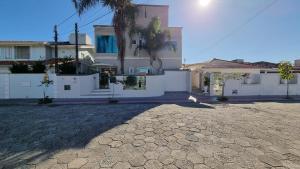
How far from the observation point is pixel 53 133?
719 centimetres

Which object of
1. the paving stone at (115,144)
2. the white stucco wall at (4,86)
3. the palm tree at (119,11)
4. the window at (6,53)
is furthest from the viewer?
the window at (6,53)

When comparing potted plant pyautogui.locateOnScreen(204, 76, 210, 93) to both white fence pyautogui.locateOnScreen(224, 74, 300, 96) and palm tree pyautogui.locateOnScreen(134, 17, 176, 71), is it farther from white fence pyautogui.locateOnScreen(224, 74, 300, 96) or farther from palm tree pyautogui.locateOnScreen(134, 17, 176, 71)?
palm tree pyautogui.locateOnScreen(134, 17, 176, 71)

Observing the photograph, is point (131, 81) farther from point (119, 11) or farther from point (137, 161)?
point (137, 161)

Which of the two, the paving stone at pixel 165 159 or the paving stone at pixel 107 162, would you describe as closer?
the paving stone at pixel 107 162

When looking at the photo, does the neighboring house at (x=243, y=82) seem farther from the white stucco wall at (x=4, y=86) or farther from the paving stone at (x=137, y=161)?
the white stucco wall at (x=4, y=86)

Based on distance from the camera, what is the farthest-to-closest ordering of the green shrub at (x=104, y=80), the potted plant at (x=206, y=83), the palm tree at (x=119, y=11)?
the green shrub at (x=104, y=80) → the potted plant at (x=206, y=83) → the palm tree at (x=119, y=11)

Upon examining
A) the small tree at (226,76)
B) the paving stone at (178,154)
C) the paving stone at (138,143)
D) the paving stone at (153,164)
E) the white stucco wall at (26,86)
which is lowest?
the paving stone at (153,164)

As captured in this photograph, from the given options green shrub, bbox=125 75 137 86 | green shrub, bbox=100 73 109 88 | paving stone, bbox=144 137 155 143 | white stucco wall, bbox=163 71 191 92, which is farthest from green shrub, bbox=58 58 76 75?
paving stone, bbox=144 137 155 143

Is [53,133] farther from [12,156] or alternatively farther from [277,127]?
[277,127]

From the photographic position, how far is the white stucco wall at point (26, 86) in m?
16.5

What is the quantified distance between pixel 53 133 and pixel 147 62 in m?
18.1

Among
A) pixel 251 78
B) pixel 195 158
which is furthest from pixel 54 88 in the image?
pixel 251 78

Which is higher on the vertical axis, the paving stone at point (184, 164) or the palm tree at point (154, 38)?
the palm tree at point (154, 38)

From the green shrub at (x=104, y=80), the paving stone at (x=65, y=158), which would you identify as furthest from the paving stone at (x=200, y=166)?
the green shrub at (x=104, y=80)
